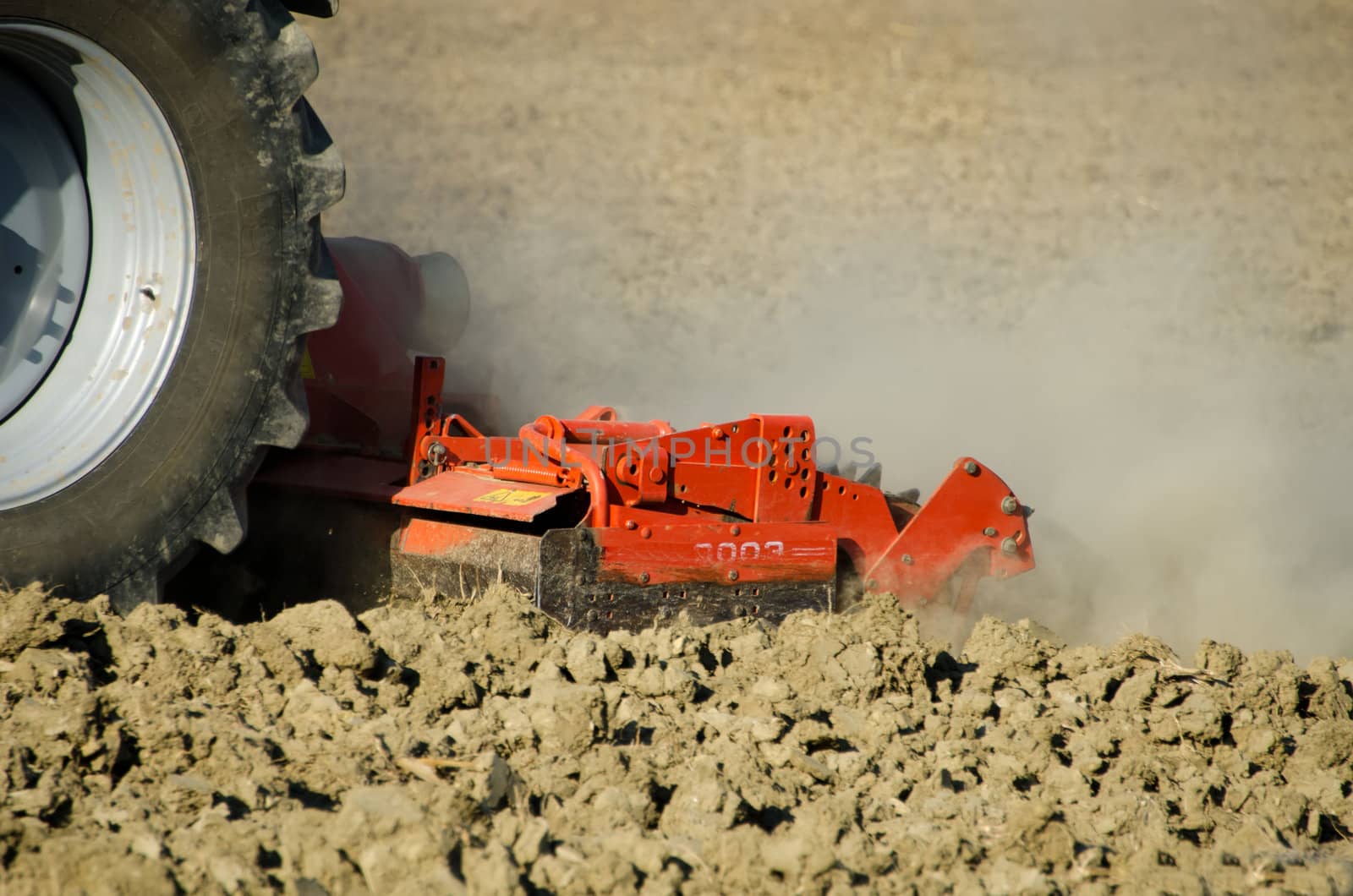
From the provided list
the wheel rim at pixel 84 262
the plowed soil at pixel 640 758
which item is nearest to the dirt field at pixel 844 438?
the plowed soil at pixel 640 758

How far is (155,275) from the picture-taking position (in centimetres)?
298

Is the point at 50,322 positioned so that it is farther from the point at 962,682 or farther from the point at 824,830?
the point at 962,682

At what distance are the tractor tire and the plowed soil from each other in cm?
27

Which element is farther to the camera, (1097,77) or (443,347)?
(1097,77)

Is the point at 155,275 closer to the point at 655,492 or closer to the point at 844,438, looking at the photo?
the point at 655,492

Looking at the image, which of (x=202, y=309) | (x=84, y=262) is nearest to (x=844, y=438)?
(x=202, y=309)

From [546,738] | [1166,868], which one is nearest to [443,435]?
[546,738]

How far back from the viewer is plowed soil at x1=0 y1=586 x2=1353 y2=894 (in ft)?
6.82

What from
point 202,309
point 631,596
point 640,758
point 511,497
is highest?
point 202,309

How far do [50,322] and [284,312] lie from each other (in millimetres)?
553

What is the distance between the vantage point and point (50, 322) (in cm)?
303

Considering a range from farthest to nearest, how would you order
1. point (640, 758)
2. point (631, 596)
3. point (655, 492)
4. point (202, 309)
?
point (655, 492), point (631, 596), point (202, 309), point (640, 758)

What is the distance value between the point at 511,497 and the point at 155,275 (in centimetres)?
106

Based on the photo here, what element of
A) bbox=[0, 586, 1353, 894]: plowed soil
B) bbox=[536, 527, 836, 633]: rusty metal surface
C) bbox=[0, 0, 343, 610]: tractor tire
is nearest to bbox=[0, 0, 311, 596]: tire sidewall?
bbox=[0, 0, 343, 610]: tractor tire
